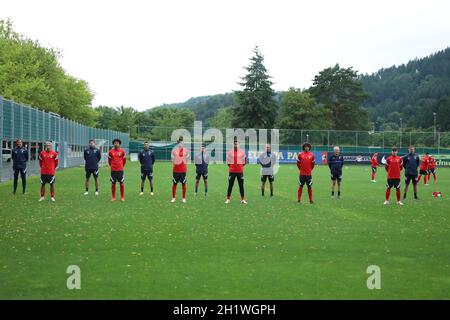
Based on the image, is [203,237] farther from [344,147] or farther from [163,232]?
[344,147]

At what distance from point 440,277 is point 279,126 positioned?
9292cm

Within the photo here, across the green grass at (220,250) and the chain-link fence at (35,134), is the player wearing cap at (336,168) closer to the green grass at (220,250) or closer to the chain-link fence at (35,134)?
the green grass at (220,250)

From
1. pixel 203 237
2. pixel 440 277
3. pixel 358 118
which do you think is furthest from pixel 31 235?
pixel 358 118

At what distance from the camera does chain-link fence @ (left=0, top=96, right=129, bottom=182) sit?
28.5m

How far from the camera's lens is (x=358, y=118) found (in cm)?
11312

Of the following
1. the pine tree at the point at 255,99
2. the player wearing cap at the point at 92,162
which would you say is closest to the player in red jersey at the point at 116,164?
the player wearing cap at the point at 92,162

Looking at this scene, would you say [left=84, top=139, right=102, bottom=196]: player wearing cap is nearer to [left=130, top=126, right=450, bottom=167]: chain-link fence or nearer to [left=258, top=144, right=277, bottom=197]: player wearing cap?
[left=258, top=144, right=277, bottom=197]: player wearing cap

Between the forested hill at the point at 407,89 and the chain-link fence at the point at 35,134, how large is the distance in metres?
107

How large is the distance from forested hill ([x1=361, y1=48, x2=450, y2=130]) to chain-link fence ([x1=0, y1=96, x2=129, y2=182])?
107 metres

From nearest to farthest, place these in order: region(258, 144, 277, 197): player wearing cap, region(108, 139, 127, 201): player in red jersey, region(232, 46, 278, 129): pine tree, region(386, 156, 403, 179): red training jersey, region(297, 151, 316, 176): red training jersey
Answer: region(108, 139, 127, 201): player in red jersey → region(297, 151, 316, 176): red training jersey → region(386, 156, 403, 179): red training jersey → region(258, 144, 277, 197): player wearing cap → region(232, 46, 278, 129): pine tree

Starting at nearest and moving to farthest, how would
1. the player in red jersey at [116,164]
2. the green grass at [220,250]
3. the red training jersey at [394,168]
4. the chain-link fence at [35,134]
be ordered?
the green grass at [220,250], the player in red jersey at [116,164], the red training jersey at [394,168], the chain-link fence at [35,134]

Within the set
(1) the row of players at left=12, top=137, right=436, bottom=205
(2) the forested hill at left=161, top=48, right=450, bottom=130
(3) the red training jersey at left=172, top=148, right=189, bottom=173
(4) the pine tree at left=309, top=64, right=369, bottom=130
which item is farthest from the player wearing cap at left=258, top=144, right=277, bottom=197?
(2) the forested hill at left=161, top=48, right=450, bottom=130

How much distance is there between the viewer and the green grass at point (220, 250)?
734cm

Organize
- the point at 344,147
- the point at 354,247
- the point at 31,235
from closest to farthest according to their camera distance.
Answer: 1. the point at 354,247
2. the point at 31,235
3. the point at 344,147
